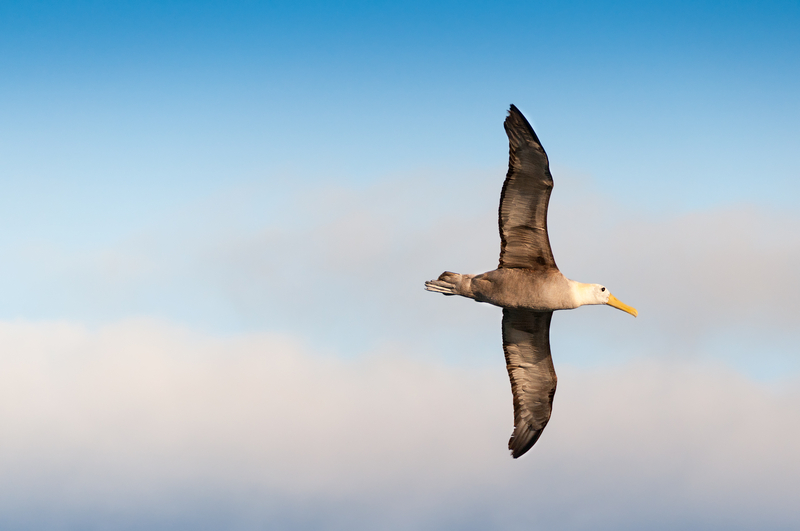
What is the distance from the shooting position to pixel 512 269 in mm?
18125

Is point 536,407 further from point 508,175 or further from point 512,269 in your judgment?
point 508,175

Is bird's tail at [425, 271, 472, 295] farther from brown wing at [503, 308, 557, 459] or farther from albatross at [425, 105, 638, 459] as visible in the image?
brown wing at [503, 308, 557, 459]

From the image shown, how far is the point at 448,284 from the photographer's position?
1823 cm

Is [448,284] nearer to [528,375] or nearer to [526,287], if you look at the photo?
[526,287]

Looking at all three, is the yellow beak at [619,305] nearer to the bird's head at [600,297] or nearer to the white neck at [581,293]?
the bird's head at [600,297]

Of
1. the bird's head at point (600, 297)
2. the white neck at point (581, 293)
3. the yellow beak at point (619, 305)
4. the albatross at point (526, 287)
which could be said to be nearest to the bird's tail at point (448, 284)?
the albatross at point (526, 287)

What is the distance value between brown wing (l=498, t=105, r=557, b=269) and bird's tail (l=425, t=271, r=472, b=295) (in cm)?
106

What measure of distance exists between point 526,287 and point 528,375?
3.30 metres

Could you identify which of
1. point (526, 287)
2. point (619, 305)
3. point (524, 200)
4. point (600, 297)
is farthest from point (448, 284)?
point (619, 305)

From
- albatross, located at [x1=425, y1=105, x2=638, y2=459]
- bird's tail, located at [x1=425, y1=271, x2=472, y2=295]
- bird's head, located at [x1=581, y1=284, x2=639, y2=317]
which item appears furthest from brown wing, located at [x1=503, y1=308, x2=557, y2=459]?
bird's tail, located at [x1=425, y1=271, x2=472, y2=295]

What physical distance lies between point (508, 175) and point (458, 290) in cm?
319

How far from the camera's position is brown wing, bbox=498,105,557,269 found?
15656 millimetres

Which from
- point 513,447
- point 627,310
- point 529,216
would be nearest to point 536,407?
point 513,447

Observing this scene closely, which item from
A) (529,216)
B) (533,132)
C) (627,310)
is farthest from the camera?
(627,310)
